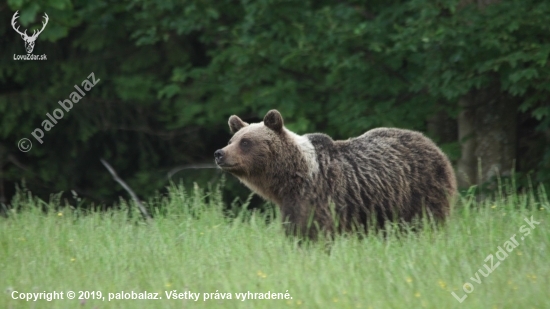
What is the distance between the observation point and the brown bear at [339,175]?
7.04m

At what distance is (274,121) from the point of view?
7242mm

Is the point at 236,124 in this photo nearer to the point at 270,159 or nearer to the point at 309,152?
the point at 270,159

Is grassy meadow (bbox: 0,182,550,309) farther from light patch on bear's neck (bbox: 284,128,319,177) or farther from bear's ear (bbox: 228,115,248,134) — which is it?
bear's ear (bbox: 228,115,248,134)

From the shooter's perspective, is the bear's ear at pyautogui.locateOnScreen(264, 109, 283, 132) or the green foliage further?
the green foliage

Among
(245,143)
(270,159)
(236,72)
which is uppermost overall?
→ (236,72)

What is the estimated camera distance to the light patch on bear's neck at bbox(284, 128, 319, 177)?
7.11 metres

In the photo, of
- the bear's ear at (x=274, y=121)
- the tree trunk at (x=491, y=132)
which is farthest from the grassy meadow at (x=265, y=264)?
the tree trunk at (x=491, y=132)

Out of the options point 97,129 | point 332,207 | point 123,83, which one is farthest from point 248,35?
point 332,207

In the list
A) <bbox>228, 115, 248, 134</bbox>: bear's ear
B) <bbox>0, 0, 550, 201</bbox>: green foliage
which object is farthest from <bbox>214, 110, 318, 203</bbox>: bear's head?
<bbox>0, 0, 550, 201</bbox>: green foliage

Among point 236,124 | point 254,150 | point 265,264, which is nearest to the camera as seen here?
point 265,264

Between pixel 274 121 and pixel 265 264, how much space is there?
1.74 metres

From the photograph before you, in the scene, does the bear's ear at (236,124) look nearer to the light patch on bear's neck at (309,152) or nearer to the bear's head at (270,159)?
the bear's head at (270,159)

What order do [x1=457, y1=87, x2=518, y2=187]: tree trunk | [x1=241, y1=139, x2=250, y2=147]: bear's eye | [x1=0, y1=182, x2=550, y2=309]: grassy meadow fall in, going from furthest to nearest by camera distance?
[x1=457, y1=87, x2=518, y2=187]: tree trunk < [x1=241, y1=139, x2=250, y2=147]: bear's eye < [x1=0, y1=182, x2=550, y2=309]: grassy meadow

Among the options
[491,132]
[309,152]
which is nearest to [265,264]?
[309,152]
